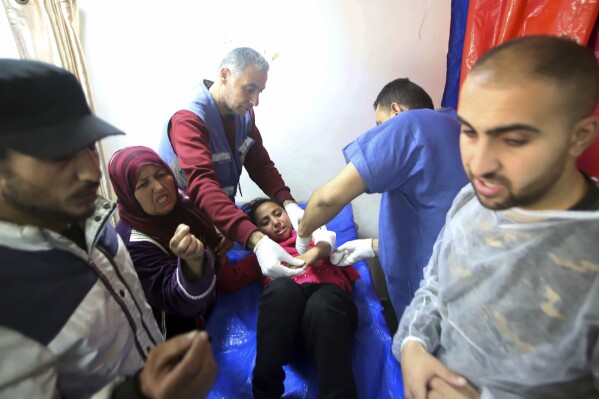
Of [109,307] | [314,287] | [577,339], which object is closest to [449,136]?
[577,339]

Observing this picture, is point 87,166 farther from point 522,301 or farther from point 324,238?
point 324,238

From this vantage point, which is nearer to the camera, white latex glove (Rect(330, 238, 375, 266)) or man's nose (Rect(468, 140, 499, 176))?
man's nose (Rect(468, 140, 499, 176))

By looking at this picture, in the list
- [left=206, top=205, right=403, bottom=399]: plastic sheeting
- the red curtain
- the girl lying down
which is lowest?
[left=206, top=205, right=403, bottom=399]: plastic sheeting

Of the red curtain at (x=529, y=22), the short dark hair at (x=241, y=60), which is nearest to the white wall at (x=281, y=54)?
the short dark hair at (x=241, y=60)

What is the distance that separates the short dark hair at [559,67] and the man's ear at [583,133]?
13 millimetres

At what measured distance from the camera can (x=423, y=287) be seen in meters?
0.94

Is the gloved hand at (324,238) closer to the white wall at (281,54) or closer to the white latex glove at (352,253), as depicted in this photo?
the white latex glove at (352,253)

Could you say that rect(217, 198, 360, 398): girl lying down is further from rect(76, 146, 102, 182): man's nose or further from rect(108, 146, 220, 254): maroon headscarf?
rect(76, 146, 102, 182): man's nose

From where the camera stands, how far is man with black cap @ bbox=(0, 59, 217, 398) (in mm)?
594

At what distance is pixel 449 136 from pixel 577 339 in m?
0.63

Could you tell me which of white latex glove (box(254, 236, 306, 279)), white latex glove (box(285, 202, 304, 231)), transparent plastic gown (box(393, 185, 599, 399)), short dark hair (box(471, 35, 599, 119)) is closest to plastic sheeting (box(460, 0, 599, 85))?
short dark hair (box(471, 35, 599, 119))

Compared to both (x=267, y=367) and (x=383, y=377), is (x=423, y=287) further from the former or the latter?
(x=267, y=367)

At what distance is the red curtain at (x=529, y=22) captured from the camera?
901 mm

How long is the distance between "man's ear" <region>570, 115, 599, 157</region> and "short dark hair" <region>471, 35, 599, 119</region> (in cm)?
1
